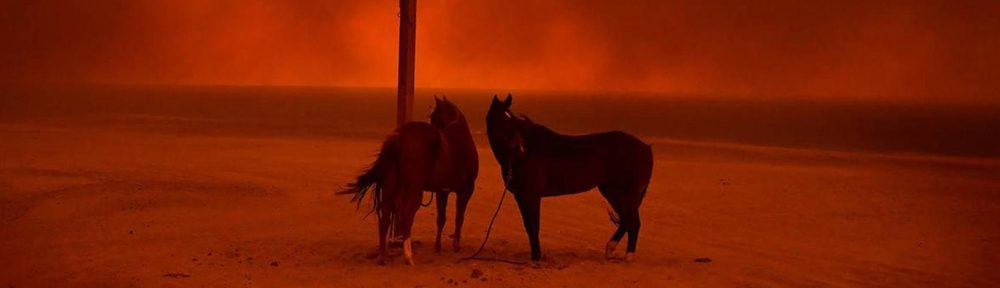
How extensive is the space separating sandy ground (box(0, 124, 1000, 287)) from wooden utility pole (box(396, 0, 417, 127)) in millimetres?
1124

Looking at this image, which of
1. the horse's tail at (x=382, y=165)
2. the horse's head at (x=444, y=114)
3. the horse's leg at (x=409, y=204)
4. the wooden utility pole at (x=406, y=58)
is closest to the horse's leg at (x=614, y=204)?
the horse's head at (x=444, y=114)

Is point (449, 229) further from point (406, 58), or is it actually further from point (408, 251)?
point (408, 251)

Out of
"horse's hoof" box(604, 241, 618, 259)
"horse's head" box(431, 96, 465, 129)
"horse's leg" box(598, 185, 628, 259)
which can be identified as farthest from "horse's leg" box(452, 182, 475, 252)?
"horse's hoof" box(604, 241, 618, 259)

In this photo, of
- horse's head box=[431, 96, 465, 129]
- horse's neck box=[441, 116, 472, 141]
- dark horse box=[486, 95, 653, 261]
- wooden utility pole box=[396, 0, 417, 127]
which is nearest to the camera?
dark horse box=[486, 95, 653, 261]

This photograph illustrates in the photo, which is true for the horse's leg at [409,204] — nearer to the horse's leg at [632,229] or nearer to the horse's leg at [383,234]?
the horse's leg at [383,234]

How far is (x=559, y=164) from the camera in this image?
7.22 meters

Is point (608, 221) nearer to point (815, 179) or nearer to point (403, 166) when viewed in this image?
point (403, 166)

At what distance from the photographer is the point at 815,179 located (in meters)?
15.2

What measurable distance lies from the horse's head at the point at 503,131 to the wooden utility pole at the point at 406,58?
1566 millimetres

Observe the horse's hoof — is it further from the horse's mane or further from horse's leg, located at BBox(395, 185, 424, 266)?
horse's leg, located at BBox(395, 185, 424, 266)

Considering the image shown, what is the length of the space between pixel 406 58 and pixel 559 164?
195 centimetres

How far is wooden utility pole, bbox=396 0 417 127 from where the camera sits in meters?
8.51

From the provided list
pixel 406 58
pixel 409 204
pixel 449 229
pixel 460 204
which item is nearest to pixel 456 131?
pixel 460 204

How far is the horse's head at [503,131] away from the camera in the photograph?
7.04 metres
